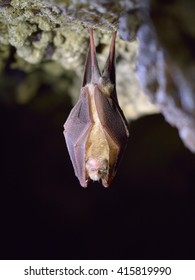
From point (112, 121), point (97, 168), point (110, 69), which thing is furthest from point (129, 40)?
point (97, 168)

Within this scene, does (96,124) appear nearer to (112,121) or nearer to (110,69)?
(112,121)

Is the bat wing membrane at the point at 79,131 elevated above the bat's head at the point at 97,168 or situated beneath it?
elevated above

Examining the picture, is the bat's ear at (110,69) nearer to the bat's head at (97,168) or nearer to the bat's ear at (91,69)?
the bat's ear at (91,69)

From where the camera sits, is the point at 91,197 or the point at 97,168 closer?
the point at 97,168

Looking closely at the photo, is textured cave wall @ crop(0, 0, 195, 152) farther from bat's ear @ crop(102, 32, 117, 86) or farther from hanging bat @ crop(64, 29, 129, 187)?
hanging bat @ crop(64, 29, 129, 187)

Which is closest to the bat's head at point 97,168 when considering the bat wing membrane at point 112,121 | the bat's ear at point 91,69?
the bat wing membrane at point 112,121

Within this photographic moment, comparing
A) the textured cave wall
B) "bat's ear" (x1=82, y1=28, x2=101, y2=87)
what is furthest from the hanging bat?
the textured cave wall
